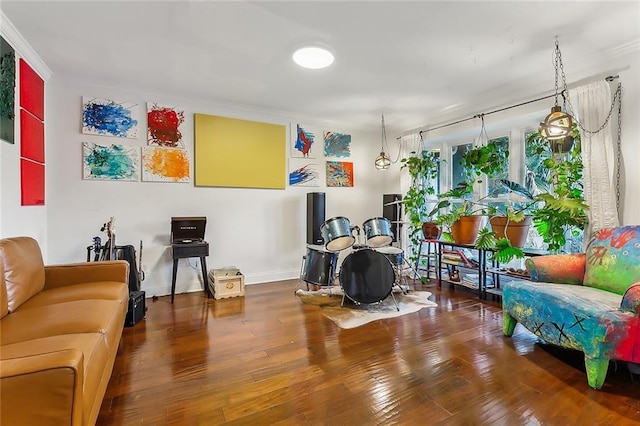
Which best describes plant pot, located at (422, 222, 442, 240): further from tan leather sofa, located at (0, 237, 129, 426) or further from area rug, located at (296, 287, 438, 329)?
tan leather sofa, located at (0, 237, 129, 426)

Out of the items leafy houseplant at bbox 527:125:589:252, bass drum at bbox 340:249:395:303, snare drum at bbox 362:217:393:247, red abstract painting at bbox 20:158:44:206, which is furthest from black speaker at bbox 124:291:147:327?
leafy houseplant at bbox 527:125:589:252

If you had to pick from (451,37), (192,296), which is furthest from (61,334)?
(451,37)

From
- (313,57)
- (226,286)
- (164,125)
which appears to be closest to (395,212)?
(226,286)

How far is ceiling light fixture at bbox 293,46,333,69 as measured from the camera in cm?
262

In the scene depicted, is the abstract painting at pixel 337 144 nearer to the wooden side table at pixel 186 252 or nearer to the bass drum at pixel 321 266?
the bass drum at pixel 321 266

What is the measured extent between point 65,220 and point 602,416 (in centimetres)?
461

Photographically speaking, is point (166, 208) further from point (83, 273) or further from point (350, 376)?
point (350, 376)

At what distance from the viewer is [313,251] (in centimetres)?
358

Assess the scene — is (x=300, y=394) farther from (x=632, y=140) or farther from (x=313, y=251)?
(x=632, y=140)

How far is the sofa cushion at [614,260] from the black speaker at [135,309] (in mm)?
3743

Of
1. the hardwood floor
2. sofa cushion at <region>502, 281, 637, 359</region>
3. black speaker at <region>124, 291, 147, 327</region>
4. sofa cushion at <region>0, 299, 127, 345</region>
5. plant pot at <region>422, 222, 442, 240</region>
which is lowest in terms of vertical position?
the hardwood floor

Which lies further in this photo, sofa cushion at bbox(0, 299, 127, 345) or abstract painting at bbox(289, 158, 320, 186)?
abstract painting at bbox(289, 158, 320, 186)

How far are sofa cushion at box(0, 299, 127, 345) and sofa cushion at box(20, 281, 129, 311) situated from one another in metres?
0.13

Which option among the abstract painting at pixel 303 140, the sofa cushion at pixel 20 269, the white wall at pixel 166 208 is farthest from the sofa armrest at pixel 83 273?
the abstract painting at pixel 303 140
